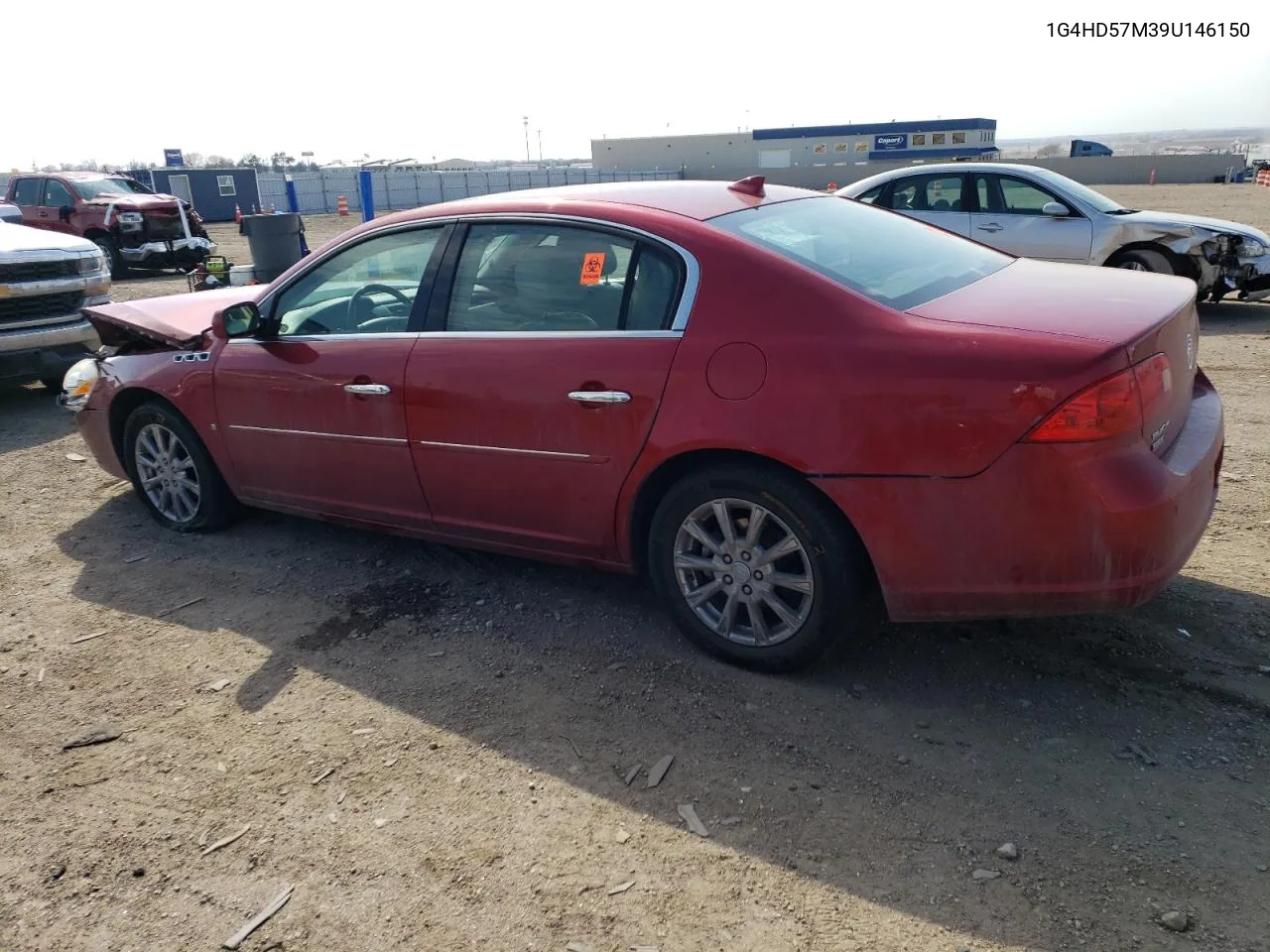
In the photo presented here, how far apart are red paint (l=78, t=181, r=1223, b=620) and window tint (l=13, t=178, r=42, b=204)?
17.7 metres

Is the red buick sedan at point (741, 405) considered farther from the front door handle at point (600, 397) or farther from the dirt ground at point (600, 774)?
the dirt ground at point (600, 774)

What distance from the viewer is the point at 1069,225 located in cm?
983

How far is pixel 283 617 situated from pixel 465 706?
1.20 meters

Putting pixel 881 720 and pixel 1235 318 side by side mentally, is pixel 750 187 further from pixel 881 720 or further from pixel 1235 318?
pixel 1235 318

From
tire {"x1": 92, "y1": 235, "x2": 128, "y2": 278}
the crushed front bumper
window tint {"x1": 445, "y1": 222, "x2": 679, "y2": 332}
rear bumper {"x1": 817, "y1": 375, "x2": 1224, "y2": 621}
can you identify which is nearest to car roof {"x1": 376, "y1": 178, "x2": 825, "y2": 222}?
window tint {"x1": 445, "y1": 222, "x2": 679, "y2": 332}

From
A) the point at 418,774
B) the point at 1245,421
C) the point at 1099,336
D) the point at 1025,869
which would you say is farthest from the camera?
the point at 1245,421

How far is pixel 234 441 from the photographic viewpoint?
470 cm

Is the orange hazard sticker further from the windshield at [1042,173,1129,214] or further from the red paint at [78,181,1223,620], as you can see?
the windshield at [1042,173,1129,214]

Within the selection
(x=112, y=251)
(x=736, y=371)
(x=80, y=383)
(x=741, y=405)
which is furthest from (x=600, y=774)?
(x=112, y=251)

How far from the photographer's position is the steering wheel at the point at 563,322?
358 cm

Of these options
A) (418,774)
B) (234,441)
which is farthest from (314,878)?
(234,441)

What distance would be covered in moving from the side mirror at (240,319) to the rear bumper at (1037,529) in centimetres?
281

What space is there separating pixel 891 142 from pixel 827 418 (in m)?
70.3

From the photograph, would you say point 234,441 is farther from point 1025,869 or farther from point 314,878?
point 1025,869
